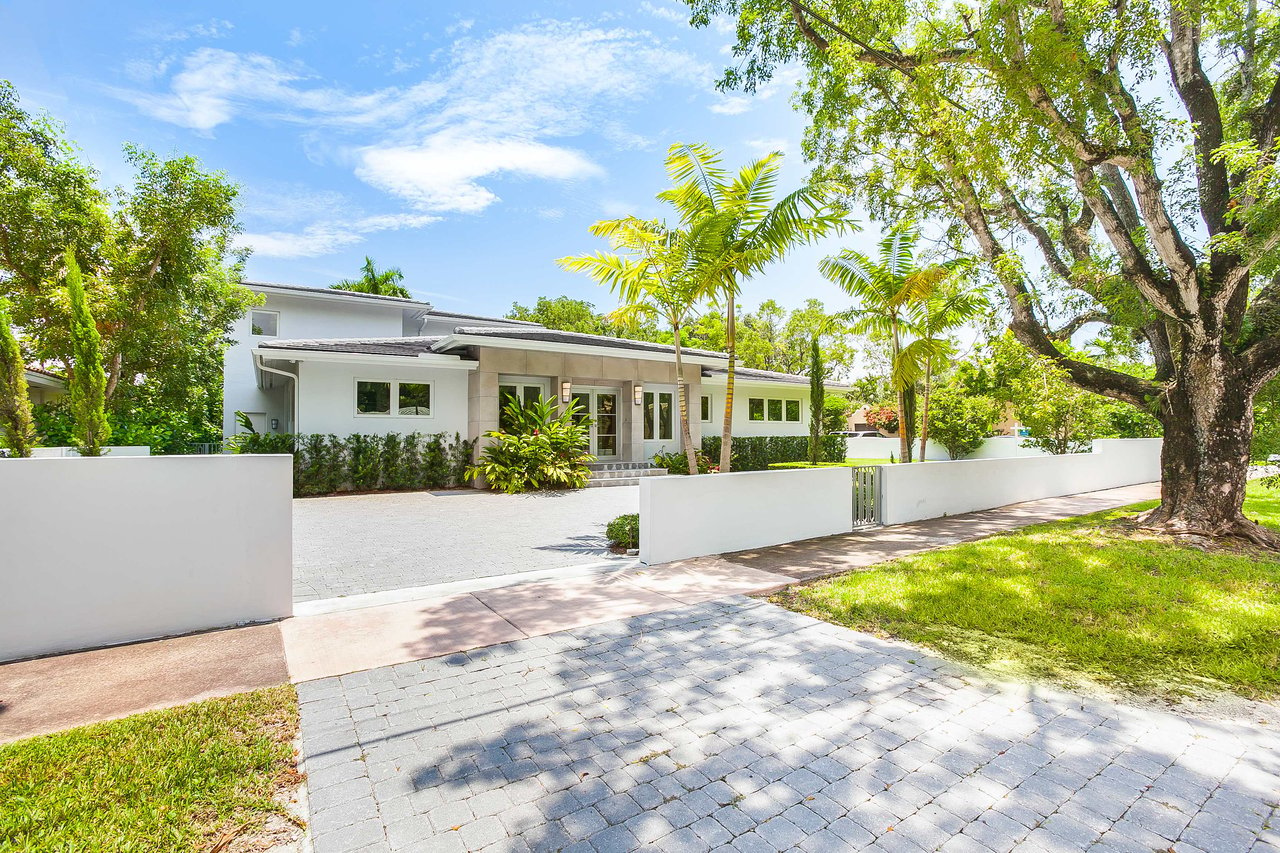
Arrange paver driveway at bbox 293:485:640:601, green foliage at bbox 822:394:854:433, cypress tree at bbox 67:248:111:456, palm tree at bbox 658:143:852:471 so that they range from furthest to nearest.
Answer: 1. green foliage at bbox 822:394:854:433
2. palm tree at bbox 658:143:852:471
3. paver driveway at bbox 293:485:640:601
4. cypress tree at bbox 67:248:111:456

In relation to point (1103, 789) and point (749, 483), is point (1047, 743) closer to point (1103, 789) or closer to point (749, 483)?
point (1103, 789)

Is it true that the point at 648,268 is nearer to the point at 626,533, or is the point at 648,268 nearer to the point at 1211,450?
the point at 626,533

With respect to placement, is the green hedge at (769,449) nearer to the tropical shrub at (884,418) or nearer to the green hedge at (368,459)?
Answer: the green hedge at (368,459)

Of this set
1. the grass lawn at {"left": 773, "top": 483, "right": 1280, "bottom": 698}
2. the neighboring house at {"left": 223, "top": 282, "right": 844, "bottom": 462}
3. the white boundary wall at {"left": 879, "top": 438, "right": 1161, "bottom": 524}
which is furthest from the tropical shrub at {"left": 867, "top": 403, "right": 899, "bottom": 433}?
the grass lawn at {"left": 773, "top": 483, "right": 1280, "bottom": 698}

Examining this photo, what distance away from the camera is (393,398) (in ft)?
48.8

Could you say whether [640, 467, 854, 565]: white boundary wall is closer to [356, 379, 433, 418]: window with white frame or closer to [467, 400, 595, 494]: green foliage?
[467, 400, 595, 494]: green foliage

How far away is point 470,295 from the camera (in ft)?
113

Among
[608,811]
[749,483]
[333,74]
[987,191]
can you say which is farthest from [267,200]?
[608,811]

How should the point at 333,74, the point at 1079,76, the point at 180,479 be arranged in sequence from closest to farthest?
the point at 180,479
the point at 1079,76
the point at 333,74

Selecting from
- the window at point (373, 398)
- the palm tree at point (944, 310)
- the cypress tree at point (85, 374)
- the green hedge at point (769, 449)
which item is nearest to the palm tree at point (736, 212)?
the palm tree at point (944, 310)

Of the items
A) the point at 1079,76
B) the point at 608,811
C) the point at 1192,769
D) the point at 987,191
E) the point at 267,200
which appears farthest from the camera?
the point at 267,200

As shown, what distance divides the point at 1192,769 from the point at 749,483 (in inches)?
207

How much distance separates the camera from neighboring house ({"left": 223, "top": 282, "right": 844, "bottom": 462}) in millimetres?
14180

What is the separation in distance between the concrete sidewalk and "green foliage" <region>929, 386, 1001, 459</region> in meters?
16.5
